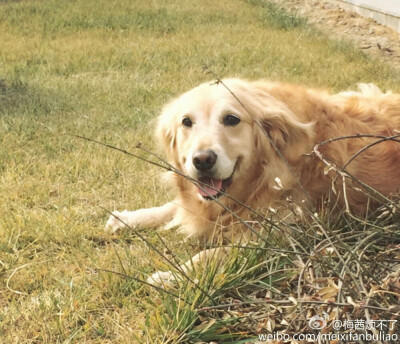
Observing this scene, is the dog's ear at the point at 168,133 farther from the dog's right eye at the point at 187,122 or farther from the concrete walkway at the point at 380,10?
the concrete walkway at the point at 380,10

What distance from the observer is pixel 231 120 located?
2.89 metres

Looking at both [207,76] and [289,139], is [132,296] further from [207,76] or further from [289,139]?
[207,76]

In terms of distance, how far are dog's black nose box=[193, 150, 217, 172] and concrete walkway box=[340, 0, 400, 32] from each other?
7096 millimetres

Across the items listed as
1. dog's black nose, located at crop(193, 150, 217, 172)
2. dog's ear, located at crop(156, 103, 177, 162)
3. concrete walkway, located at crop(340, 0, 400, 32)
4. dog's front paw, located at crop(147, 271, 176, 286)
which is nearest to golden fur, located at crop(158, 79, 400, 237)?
dog's ear, located at crop(156, 103, 177, 162)

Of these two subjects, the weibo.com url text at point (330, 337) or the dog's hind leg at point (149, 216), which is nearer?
the weibo.com url text at point (330, 337)

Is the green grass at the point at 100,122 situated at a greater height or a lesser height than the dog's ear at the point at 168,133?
lesser

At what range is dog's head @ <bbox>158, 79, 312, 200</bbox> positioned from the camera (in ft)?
9.18

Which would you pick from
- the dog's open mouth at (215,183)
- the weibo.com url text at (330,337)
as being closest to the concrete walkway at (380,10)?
the dog's open mouth at (215,183)

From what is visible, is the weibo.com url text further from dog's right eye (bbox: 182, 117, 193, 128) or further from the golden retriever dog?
dog's right eye (bbox: 182, 117, 193, 128)

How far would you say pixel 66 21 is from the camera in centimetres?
919

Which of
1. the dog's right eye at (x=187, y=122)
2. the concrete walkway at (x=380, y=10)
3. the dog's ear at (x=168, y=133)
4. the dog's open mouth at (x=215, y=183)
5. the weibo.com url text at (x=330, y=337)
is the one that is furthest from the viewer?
the concrete walkway at (x=380, y=10)

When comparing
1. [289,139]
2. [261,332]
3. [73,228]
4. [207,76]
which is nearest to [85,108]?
[207,76]

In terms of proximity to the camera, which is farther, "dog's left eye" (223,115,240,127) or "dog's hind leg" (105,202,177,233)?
"dog's hind leg" (105,202,177,233)

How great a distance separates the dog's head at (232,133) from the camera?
2.80 metres
